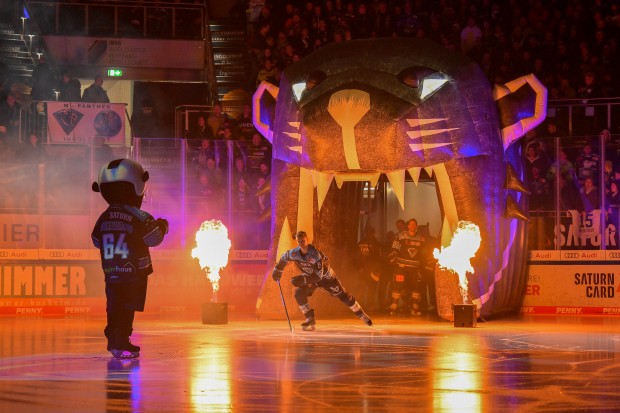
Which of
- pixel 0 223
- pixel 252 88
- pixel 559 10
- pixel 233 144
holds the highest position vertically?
pixel 559 10

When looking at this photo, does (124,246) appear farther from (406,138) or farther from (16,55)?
(16,55)

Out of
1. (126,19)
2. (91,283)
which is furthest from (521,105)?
(126,19)

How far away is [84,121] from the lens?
1925 cm

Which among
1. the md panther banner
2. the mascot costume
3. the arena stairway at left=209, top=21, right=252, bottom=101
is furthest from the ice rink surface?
the arena stairway at left=209, top=21, right=252, bottom=101

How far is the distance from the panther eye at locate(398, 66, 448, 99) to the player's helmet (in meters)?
5.32

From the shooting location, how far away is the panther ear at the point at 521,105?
52.1ft

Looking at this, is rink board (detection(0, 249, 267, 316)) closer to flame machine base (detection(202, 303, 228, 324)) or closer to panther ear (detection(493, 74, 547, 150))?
flame machine base (detection(202, 303, 228, 324))

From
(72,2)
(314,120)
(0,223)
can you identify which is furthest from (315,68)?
(72,2)

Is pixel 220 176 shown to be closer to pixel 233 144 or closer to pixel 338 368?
pixel 233 144

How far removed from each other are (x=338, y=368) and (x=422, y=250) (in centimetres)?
847

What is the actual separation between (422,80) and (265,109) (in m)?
2.80

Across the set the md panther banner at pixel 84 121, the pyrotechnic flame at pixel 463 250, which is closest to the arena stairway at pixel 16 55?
the md panther banner at pixel 84 121

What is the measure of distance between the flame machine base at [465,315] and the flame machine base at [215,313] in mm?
3306

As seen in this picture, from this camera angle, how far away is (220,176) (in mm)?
18172
